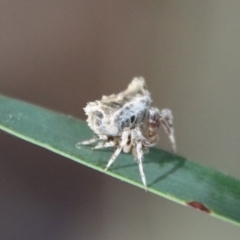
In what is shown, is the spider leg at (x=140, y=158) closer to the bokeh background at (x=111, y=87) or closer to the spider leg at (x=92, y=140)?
the spider leg at (x=92, y=140)

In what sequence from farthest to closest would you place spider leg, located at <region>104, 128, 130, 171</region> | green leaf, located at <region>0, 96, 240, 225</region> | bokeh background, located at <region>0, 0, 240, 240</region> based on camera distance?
1. bokeh background, located at <region>0, 0, 240, 240</region>
2. spider leg, located at <region>104, 128, 130, 171</region>
3. green leaf, located at <region>0, 96, 240, 225</region>

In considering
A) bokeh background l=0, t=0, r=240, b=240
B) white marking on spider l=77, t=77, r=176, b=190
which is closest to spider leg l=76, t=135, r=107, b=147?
white marking on spider l=77, t=77, r=176, b=190

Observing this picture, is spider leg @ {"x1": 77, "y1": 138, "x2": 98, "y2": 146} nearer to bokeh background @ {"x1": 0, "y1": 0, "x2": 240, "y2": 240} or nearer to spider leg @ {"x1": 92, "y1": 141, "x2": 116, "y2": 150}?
spider leg @ {"x1": 92, "y1": 141, "x2": 116, "y2": 150}

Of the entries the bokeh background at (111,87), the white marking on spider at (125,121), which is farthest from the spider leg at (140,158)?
the bokeh background at (111,87)

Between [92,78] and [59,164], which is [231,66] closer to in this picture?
[92,78]

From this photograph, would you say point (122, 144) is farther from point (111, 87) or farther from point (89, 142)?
point (111, 87)

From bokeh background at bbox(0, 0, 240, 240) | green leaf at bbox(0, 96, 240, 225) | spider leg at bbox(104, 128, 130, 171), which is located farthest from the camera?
bokeh background at bbox(0, 0, 240, 240)
